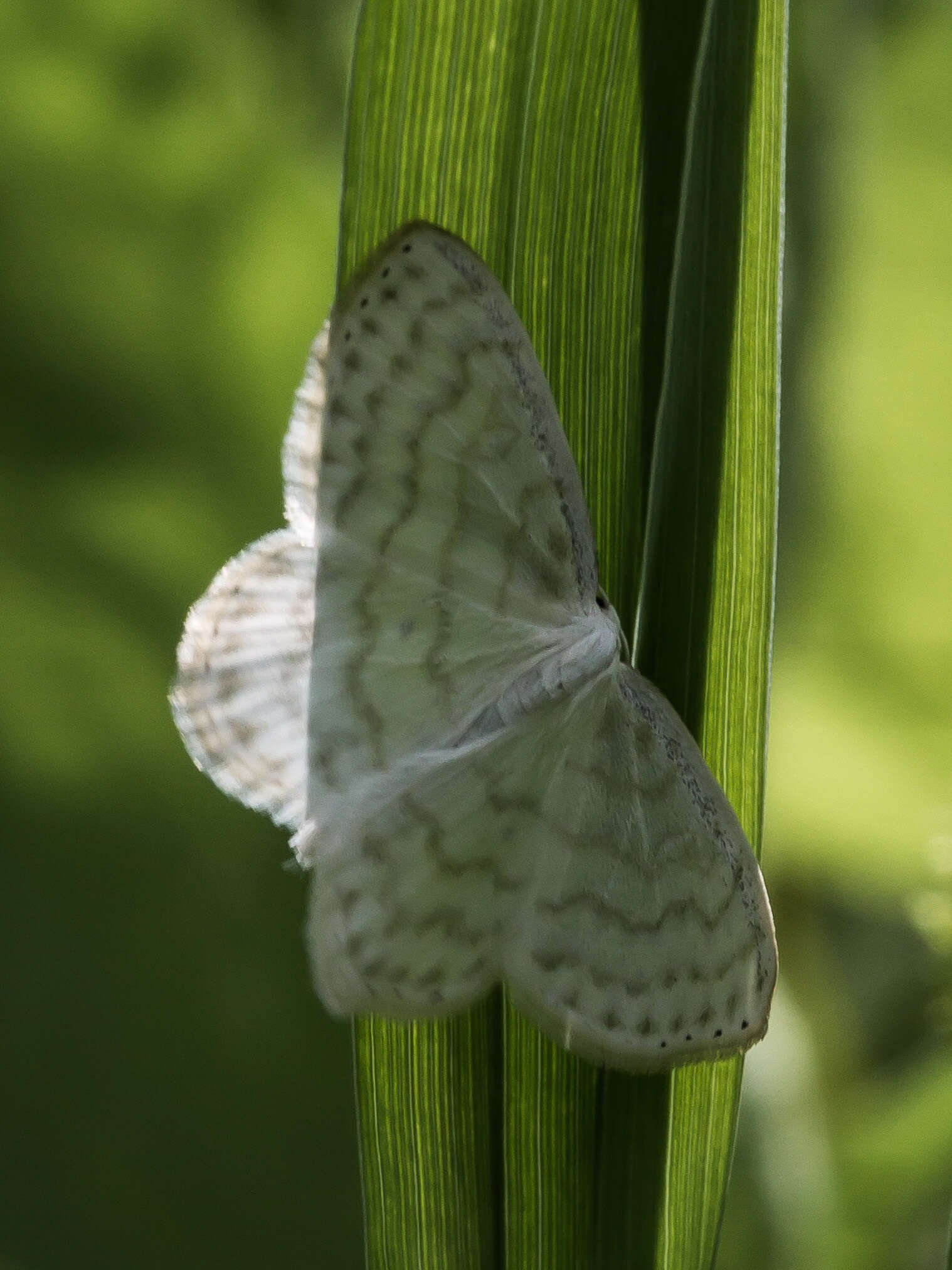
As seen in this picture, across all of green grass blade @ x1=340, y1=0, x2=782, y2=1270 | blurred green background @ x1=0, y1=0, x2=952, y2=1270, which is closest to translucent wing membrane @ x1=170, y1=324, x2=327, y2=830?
green grass blade @ x1=340, y1=0, x2=782, y2=1270

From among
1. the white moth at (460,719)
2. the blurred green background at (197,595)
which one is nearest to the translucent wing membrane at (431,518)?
the white moth at (460,719)

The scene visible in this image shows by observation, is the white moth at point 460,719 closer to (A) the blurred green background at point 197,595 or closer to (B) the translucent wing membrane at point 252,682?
(B) the translucent wing membrane at point 252,682

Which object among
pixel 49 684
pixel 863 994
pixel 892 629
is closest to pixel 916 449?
pixel 892 629

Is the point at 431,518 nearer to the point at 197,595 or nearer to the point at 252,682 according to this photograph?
the point at 252,682

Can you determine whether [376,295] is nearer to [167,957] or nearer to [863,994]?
[167,957]

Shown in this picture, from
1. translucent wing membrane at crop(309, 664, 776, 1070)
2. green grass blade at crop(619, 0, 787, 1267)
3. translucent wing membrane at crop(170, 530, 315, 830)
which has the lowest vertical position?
translucent wing membrane at crop(309, 664, 776, 1070)

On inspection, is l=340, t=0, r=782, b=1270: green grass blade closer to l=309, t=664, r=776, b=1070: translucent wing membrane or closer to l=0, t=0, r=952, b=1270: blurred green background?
l=309, t=664, r=776, b=1070: translucent wing membrane

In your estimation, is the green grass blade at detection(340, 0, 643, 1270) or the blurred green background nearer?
the green grass blade at detection(340, 0, 643, 1270)
